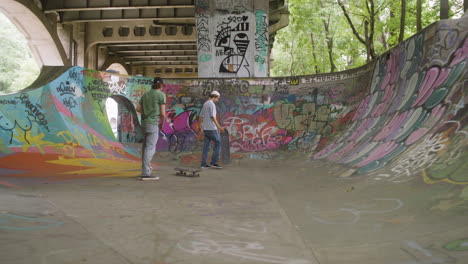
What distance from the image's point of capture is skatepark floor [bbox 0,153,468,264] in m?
2.95

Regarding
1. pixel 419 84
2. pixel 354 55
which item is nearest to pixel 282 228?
pixel 419 84

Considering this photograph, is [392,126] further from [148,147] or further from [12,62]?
[12,62]

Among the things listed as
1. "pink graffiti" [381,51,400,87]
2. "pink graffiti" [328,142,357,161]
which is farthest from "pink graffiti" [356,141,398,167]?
"pink graffiti" [381,51,400,87]

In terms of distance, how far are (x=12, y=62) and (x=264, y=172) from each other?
59.1m

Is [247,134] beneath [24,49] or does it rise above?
beneath

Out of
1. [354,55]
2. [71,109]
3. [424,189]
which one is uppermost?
[354,55]

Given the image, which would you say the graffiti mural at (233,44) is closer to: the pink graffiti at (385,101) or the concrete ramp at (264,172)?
the concrete ramp at (264,172)

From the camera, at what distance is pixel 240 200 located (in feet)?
17.8

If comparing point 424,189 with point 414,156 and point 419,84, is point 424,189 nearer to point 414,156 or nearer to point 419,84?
point 414,156

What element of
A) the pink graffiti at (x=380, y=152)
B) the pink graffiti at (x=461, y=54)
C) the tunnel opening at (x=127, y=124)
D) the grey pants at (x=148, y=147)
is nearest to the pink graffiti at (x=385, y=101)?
the pink graffiti at (x=380, y=152)

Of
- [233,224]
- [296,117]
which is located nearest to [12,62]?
[296,117]

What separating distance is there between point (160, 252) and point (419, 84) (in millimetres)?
7362

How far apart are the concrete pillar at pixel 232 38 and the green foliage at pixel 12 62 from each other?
1948 inches

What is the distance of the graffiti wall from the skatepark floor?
34.6 inches
